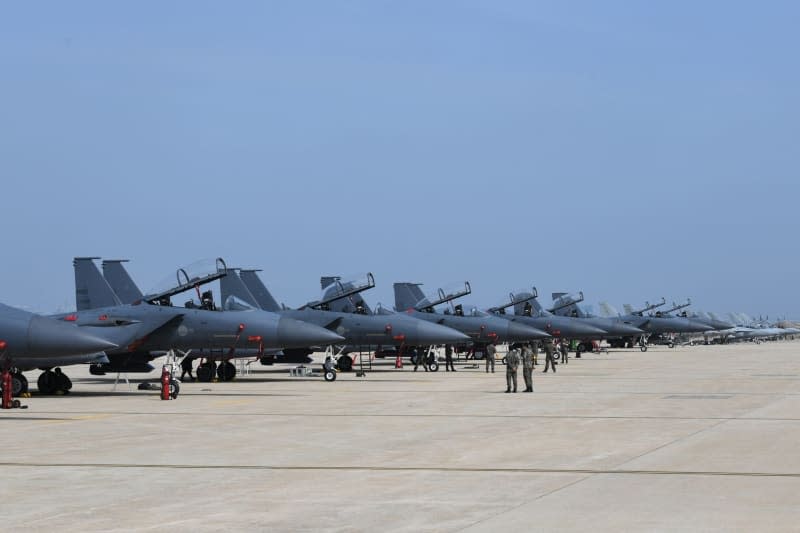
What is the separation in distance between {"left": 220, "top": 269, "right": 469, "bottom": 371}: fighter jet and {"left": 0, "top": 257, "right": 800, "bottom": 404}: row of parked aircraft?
34mm

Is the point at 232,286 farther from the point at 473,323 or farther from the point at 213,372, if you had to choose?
the point at 473,323

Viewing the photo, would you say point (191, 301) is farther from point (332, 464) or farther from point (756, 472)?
point (756, 472)

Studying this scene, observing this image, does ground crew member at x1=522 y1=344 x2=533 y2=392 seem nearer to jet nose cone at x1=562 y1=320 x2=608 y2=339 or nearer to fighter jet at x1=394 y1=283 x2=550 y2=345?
fighter jet at x1=394 y1=283 x2=550 y2=345

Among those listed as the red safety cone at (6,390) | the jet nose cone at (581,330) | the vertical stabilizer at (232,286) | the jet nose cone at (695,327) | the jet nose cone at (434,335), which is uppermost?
the vertical stabilizer at (232,286)

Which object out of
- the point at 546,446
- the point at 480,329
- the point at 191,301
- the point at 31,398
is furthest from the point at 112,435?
the point at 480,329

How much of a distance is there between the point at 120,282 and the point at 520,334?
60.8 feet

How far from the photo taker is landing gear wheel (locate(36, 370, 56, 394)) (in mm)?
27234

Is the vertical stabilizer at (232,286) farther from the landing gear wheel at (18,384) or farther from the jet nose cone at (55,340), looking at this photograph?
the jet nose cone at (55,340)

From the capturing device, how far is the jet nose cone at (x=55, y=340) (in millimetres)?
20766

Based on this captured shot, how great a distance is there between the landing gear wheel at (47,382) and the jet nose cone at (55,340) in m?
6.39

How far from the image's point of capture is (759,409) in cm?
2142

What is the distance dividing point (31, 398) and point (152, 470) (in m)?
14.3

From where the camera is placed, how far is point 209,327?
99.2 ft

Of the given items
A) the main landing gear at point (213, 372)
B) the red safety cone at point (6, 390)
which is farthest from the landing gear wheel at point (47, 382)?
the main landing gear at point (213, 372)
